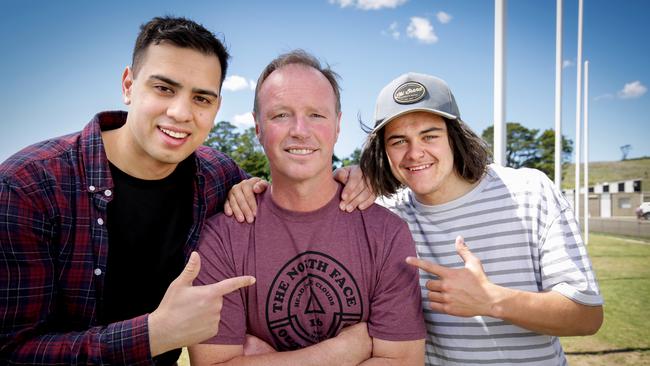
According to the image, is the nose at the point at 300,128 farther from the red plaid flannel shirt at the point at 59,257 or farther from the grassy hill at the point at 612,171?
the grassy hill at the point at 612,171

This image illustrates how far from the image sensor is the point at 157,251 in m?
2.68

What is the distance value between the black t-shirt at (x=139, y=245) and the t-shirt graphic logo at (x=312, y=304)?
777 millimetres

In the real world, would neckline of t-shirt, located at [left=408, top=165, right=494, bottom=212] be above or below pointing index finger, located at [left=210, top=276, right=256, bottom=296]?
above

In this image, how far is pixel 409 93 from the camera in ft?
9.27

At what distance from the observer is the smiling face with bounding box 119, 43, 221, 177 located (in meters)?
2.58

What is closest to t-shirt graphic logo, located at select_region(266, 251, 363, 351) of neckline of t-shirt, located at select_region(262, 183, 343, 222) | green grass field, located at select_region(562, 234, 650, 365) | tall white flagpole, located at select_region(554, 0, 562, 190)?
neckline of t-shirt, located at select_region(262, 183, 343, 222)

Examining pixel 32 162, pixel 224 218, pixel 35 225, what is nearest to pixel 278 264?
pixel 224 218

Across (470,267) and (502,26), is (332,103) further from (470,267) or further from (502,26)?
(502,26)

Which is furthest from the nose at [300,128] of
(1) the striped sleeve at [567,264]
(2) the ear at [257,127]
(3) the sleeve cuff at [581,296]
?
(3) the sleeve cuff at [581,296]

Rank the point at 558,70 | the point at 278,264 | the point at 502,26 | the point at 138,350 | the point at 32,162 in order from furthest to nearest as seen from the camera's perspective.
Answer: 1. the point at 558,70
2. the point at 502,26
3. the point at 278,264
4. the point at 32,162
5. the point at 138,350

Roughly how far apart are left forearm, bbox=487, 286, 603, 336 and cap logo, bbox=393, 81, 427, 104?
1321mm

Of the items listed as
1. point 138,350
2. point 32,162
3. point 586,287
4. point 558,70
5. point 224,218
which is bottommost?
point 138,350

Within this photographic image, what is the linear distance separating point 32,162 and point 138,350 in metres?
1.21

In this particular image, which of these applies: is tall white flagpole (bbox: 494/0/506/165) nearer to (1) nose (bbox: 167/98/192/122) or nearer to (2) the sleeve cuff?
(2) the sleeve cuff
